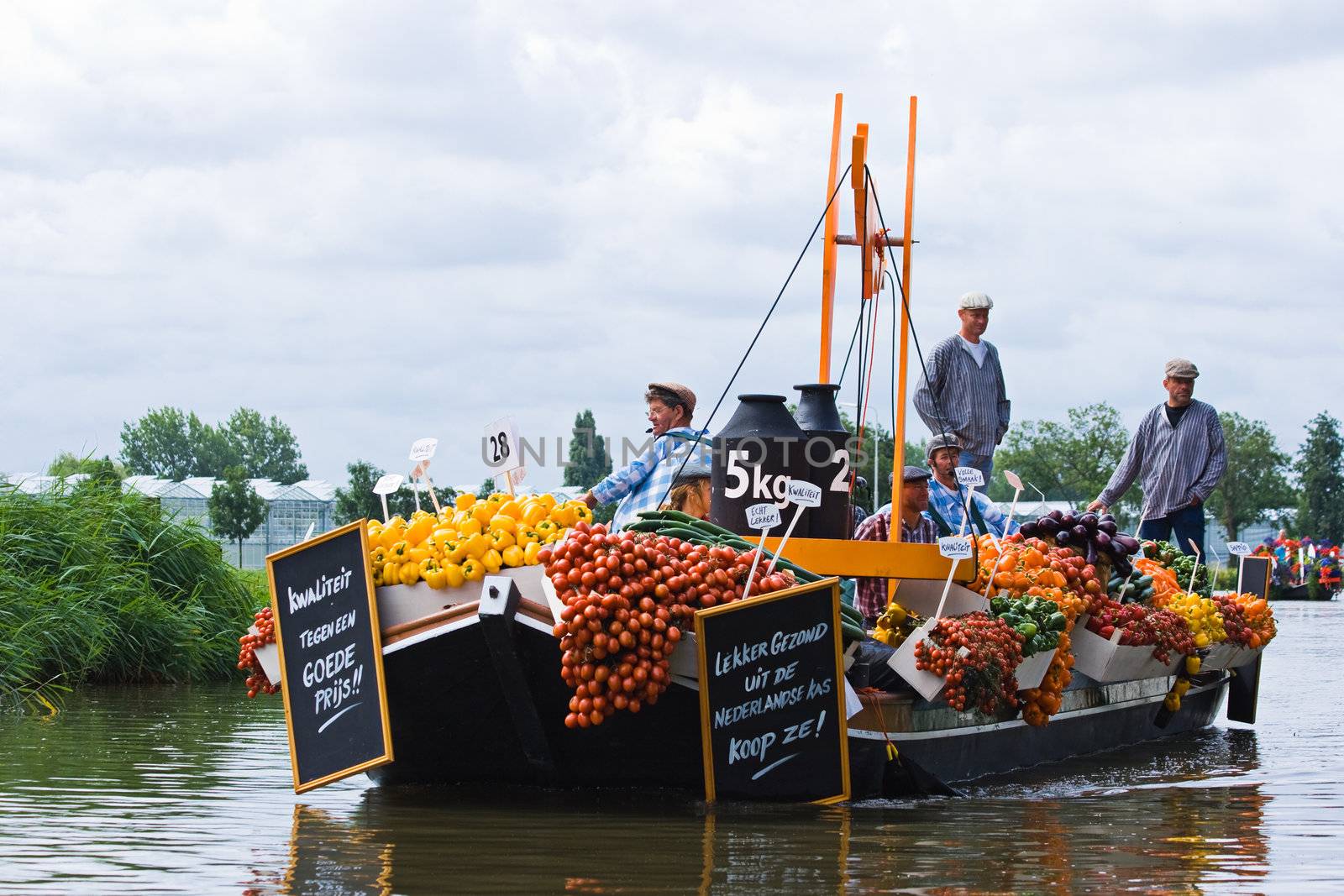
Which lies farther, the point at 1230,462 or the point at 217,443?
the point at 217,443

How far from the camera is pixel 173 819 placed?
616 cm

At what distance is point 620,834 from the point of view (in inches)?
226

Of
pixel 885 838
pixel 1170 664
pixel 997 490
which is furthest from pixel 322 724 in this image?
pixel 997 490

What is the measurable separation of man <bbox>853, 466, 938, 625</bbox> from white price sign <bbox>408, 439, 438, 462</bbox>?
251 cm

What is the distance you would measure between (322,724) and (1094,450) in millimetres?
69485

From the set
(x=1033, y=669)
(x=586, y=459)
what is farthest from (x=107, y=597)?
(x=586, y=459)

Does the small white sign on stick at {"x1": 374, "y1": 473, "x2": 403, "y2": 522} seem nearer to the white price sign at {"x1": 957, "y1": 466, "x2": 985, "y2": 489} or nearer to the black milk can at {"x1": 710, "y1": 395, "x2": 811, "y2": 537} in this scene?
the black milk can at {"x1": 710, "y1": 395, "x2": 811, "y2": 537}

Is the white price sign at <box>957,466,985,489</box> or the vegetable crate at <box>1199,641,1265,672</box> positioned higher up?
the white price sign at <box>957,466,985,489</box>

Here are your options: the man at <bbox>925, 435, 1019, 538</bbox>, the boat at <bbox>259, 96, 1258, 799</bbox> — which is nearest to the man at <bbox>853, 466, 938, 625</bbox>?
the man at <bbox>925, 435, 1019, 538</bbox>

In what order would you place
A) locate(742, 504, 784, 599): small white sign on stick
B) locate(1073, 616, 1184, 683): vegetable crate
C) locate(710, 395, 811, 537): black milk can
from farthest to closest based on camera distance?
1. locate(1073, 616, 1184, 683): vegetable crate
2. locate(710, 395, 811, 537): black milk can
3. locate(742, 504, 784, 599): small white sign on stick

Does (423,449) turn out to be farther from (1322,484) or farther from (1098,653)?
(1322,484)

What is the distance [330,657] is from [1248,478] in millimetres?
79302

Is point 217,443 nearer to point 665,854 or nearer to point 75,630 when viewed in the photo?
point 75,630

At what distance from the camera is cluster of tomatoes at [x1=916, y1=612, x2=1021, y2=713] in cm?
662
